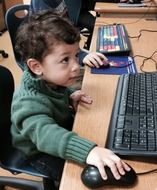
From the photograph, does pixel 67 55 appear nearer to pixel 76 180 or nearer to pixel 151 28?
pixel 76 180

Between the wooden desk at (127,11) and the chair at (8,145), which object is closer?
the chair at (8,145)

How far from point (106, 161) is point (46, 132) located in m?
0.19

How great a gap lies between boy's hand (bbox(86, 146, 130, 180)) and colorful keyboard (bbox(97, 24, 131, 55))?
2.51ft

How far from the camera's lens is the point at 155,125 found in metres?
0.84

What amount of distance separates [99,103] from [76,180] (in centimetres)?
37

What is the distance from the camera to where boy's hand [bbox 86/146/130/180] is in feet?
2.24

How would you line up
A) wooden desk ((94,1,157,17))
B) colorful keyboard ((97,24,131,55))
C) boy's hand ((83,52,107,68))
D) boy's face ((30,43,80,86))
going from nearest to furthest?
boy's face ((30,43,80,86)) < boy's hand ((83,52,107,68)) < colorful keyboard ((97,24,131,55)) < wooden desk ((94,1,157,17))

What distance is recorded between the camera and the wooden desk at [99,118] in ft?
2.32

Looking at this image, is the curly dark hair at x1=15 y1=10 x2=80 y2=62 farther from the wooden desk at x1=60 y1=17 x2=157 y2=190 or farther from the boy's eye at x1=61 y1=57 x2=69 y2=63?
the wooden desk at x1=60 y1=17 x2=157 y2=190

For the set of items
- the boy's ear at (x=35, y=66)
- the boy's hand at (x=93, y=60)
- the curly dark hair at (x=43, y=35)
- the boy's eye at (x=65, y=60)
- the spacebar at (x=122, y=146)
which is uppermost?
the curly dark hair at (x=43, y=35)

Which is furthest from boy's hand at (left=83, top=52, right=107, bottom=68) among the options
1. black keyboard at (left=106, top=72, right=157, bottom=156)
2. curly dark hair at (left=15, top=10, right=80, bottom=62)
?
curly dark hair at (left=15, top=10, right=80, bottom=62)

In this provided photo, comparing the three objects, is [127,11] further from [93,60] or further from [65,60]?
[65,60]

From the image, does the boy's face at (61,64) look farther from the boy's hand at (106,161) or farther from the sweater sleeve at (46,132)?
the boy's hand at (106,161)

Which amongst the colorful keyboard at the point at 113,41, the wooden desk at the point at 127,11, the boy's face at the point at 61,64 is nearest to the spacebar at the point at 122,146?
the boy's face at the point at 61,64
